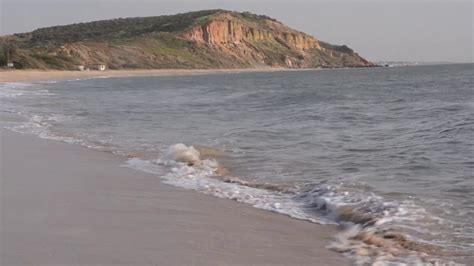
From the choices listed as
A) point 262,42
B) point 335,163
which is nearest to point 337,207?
point 335,163

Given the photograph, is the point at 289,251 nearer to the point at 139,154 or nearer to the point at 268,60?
the point at 139,154

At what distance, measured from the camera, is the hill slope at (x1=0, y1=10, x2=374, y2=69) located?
300 feet

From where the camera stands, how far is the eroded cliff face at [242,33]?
118 metres

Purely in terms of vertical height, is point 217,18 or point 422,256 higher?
point 217,18

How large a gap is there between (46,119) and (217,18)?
354 feet

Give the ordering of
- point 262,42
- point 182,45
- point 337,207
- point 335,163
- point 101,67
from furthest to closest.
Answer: point 262,42 → point 182,45 → point 101,67 → point 335,163 → point 337,207

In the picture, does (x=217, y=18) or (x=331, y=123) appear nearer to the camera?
(x=331, y=123)

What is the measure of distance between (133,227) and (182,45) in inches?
4352

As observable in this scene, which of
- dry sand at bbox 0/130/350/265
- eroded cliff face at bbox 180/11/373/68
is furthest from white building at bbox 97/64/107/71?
dry sand at bbox 0/130/350/265

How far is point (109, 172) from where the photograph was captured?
7223mm

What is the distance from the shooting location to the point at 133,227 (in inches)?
179

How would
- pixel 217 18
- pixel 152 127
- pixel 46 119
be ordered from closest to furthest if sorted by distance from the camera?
1. pixel 152 127
2. pixel 46 119
3. pixel 217 18

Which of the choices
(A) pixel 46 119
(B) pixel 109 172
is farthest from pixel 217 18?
(B) pixel 109 172

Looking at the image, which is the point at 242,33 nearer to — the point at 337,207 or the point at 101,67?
the point at 101,67
